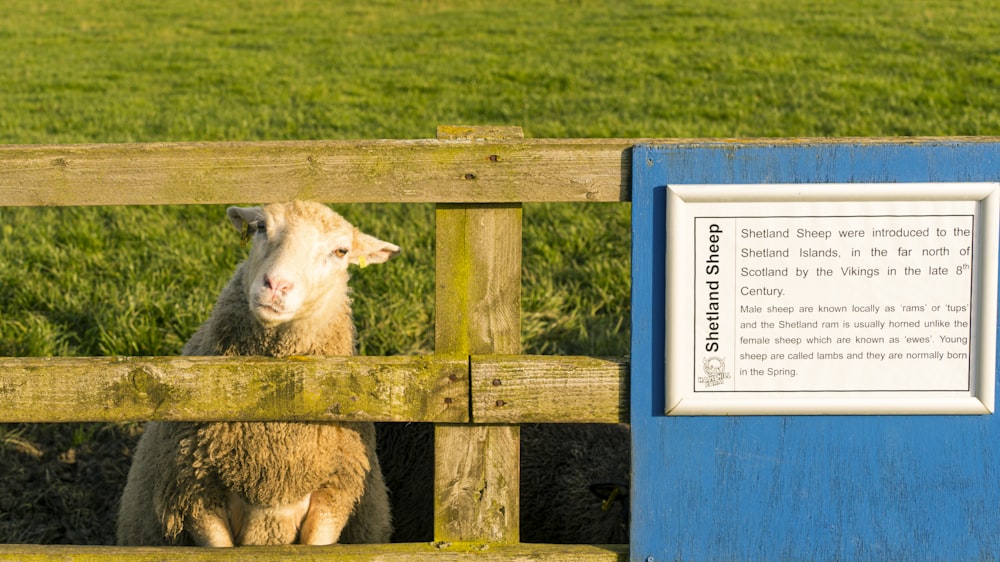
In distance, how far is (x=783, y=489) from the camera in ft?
10.5

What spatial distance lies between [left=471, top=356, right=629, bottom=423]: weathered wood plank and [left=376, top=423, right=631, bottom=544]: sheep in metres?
1.38

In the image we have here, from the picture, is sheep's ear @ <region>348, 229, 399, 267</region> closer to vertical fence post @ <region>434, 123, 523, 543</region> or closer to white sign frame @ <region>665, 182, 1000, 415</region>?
vertical fence post @ <region>434, 123, 523, 543</region>

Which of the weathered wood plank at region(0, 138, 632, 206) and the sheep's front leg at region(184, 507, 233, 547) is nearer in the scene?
the weathered wood plank at region(0, 138, 632, 206)

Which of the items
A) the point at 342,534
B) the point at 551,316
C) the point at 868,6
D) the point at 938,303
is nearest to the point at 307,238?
the point at 342,534

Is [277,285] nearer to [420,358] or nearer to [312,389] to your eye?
[312,389]

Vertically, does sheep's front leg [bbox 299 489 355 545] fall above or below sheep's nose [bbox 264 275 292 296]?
below

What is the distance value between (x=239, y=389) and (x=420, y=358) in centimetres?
53

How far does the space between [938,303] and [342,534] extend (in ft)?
7.34

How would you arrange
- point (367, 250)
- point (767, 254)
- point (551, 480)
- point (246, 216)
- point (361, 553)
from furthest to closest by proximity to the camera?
point (551, 480) < point (367, 250) < point (246, 216) < point (361, 553) < point (767, 254)

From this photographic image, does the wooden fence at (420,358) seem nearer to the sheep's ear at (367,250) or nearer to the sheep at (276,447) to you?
the sheep at (276,447)

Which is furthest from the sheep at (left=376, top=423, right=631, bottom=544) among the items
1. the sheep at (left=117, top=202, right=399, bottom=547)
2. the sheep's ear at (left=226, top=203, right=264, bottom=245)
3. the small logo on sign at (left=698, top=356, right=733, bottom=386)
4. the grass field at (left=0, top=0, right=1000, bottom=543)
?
the sheep's ear at (left=226, top=203, right=264, bottom=245)

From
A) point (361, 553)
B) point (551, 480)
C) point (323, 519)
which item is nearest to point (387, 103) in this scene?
point (551, 480)

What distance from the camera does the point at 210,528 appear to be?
3668mm

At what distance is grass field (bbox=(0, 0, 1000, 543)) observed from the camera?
618 cm
